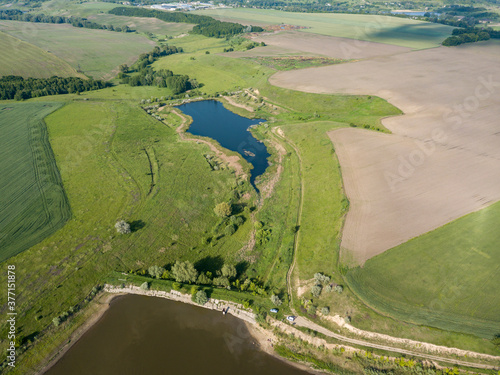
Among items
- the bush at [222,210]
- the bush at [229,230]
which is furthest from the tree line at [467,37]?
the bush at [229,230]

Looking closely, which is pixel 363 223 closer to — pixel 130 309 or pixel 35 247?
pixel 130 309

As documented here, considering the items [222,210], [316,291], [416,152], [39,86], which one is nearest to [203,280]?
[222,210]

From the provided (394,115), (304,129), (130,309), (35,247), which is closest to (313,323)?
(130,309)

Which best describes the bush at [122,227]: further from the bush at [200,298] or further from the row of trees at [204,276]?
the bush at [200,298]

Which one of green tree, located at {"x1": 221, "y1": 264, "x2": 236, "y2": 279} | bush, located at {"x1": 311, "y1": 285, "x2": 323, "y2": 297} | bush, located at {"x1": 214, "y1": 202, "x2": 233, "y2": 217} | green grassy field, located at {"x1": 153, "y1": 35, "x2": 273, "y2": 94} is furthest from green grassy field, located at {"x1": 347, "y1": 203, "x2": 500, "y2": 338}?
green grassy field, located at {"x1": 153, "y1": 35, "x2": 273, "y2": 94}

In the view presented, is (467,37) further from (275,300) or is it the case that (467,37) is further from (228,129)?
(275,300)

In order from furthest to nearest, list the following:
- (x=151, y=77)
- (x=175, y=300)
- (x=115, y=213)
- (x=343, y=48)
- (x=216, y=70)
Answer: (x=343, y=48), (x=216, y=70), (x=151, y=77), (x=115, y=213), (x=175, y=300)

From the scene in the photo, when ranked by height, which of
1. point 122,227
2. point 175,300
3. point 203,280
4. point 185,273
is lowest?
point 175,300
